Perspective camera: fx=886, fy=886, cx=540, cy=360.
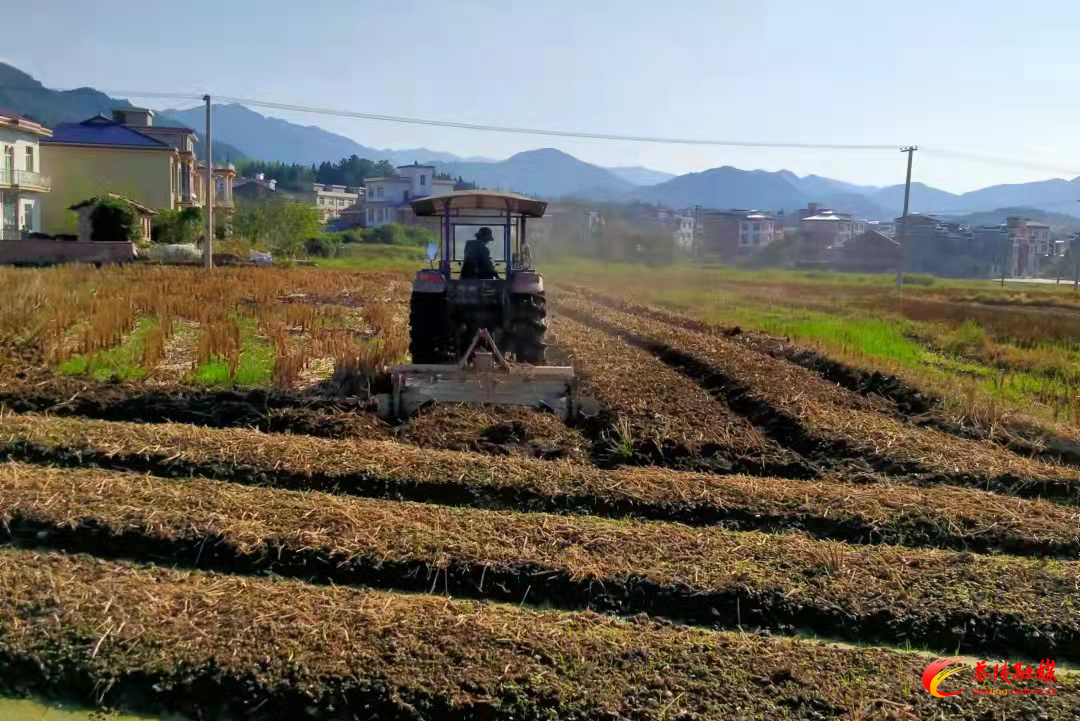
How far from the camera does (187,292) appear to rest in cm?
1919

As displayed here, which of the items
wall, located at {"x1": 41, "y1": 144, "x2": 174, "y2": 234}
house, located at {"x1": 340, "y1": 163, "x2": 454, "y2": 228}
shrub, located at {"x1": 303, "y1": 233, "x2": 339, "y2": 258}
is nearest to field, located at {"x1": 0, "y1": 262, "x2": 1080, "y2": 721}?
shrub, located at {"x1": 303, "y1": 233, "x2": 339, "y2": 258}

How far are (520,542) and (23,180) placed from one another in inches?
1753

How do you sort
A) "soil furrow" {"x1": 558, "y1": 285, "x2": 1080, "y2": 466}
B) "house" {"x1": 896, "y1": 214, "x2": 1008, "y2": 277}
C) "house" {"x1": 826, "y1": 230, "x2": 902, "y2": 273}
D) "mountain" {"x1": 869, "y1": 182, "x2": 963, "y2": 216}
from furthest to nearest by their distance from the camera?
"mountain" {"x1": 869, "y1": 182, "x2": 963, "y2": 216}
"house" {"x1": 896, "y1": 214, "x2": 1008, "y2": 277}
"house" {"x1": 826, "y1": 230, "x2": 902, "y2": 273}
"soil furrow" {"x1": 558, "y1": 285, "x2": 1080, "y2": 466}

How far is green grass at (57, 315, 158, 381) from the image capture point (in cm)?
977

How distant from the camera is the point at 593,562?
4840 millimetres

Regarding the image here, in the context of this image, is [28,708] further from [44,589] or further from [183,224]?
[183,224]

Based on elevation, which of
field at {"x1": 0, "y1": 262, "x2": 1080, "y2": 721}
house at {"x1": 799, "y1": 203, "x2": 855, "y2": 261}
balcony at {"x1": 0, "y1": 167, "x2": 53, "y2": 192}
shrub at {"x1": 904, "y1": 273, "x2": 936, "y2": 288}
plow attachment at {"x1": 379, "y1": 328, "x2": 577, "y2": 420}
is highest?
balcony at {"x1": 0, "y1": 167, "x2": 53, "y2": 192}

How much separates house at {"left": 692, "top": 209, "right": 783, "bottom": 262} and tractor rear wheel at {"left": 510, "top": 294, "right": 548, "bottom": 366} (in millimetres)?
11869

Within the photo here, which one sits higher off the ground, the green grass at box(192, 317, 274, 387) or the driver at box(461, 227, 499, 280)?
the driver at box(461, 227, 499, 280)

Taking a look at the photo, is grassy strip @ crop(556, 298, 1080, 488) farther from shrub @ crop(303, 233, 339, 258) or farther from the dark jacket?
shrub @ crop(303, 233, 339, 258)

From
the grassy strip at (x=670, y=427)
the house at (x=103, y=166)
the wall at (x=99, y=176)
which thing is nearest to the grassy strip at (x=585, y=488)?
the grassy strip at (x=670, y=427)

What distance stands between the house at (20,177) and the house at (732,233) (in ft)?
105

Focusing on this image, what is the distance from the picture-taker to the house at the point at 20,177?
40.2 meters

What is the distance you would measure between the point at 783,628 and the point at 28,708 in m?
3.38
